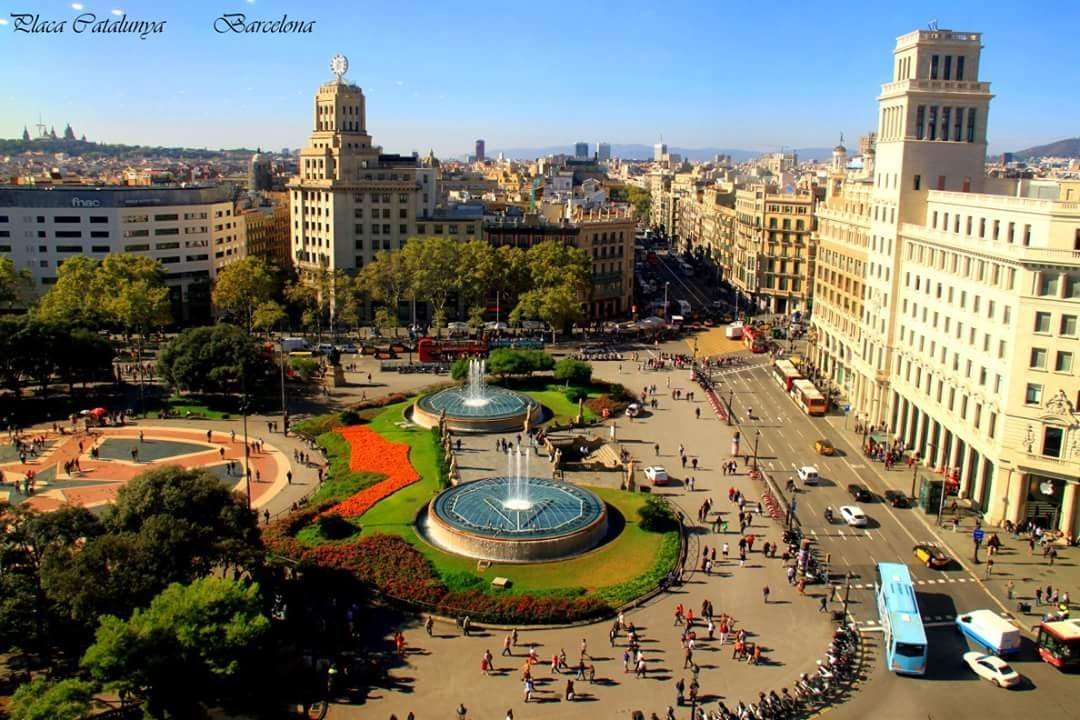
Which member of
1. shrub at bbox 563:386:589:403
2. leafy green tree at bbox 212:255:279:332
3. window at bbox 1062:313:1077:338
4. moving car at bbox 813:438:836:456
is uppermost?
window at bbox 1062:313:1077:338

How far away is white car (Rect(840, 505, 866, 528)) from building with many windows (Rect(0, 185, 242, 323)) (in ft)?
311

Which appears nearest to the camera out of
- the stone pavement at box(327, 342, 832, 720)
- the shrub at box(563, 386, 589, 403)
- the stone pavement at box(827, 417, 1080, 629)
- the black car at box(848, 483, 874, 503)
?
the stone pavement at box(327, 342, 832, 720)

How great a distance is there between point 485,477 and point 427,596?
19207 millimetres

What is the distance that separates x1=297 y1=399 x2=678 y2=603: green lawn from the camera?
162 feet

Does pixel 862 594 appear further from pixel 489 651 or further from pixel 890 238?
pixel 890 238

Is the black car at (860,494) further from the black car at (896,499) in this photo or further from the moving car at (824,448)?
the moving car at (824,448)

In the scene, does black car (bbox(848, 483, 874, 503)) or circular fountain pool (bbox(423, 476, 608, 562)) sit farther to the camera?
black car (bbox(848, 483, 874, 503))

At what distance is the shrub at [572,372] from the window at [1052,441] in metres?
43.9

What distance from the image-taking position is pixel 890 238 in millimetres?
79375

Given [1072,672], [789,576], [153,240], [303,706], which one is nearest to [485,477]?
[789,576]

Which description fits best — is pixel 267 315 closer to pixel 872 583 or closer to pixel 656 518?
pixel 656 518

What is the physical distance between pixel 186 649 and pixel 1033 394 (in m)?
50.5

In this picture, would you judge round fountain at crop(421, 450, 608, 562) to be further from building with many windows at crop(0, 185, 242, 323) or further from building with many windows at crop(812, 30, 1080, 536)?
building with many windows at crop(0, 185, 242, 323)

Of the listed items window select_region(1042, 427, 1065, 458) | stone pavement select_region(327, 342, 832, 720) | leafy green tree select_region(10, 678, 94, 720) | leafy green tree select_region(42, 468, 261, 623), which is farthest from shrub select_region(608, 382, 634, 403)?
leafy green tree select_region(10, 678, 94, 720)
